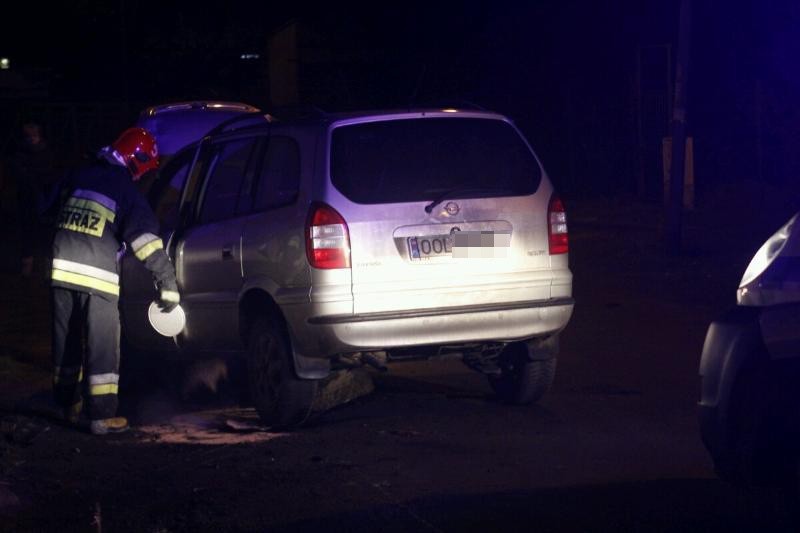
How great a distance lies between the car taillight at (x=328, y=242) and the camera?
7.11 meters

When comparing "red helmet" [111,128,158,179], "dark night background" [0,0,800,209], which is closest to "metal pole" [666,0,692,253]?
"dark night background" [0,0,800,209]

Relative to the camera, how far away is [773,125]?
21.4 m

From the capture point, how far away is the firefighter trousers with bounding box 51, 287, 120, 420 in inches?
305

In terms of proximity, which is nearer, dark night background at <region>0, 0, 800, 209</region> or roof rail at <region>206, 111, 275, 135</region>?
roof rail at <region>206, 111, 275, 135</region>

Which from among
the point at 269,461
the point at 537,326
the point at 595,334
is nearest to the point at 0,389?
the point at 269,461

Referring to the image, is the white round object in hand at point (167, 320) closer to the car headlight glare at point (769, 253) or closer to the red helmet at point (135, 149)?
the red helmet at point (135, 149)

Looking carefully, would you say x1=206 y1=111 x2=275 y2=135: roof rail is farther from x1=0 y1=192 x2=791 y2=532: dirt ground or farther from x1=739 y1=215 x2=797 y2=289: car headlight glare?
x1=739 y1=215 x2=797 y2=289: car headlight glare

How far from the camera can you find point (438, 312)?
7.29m

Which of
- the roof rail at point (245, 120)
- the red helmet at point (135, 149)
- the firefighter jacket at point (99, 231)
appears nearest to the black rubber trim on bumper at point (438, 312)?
the firefighter jacket at point (99, 231)

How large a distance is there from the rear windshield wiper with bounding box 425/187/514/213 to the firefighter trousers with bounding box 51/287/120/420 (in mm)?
1971

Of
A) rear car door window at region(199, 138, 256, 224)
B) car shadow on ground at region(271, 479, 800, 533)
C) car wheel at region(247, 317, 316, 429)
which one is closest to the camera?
car shadow on ground at region(271, 479, 800, 533)

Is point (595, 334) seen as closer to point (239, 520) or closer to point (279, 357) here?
point (279, 357)

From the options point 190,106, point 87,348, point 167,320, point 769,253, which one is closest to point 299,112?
point 167,320

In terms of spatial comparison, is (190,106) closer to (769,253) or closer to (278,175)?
(278,175)
